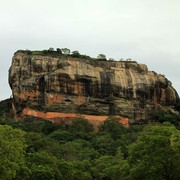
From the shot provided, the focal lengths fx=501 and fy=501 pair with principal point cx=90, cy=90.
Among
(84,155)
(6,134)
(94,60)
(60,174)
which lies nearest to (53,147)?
(84,155)

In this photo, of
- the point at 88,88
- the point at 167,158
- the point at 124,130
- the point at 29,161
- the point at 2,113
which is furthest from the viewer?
the point at 2,113

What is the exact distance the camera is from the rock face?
86.2 m

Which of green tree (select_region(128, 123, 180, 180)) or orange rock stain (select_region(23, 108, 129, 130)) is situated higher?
orange rock stain (select_region(23, 108, 129, 130))

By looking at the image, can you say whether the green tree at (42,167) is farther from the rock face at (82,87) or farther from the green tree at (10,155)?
the rock face at (82,87)

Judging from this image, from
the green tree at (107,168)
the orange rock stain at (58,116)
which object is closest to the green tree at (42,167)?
the green tree at (107,168)

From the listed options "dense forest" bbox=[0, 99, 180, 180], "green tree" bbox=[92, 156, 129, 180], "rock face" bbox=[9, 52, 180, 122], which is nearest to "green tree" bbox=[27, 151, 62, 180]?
"dense forest" bbox=[0, 99, 180, 180]

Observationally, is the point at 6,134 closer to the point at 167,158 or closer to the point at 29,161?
the point at 29,161

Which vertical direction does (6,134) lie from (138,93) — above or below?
below

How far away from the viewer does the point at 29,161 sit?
40188mm

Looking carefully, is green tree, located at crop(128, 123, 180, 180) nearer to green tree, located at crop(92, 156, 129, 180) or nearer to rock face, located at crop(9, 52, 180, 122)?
green tree, located at crop(92, 156, 129, 180)

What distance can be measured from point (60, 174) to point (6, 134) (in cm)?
785

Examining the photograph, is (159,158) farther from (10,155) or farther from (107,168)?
(107,168)

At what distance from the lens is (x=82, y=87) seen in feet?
287

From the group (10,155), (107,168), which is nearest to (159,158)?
(10,155)
